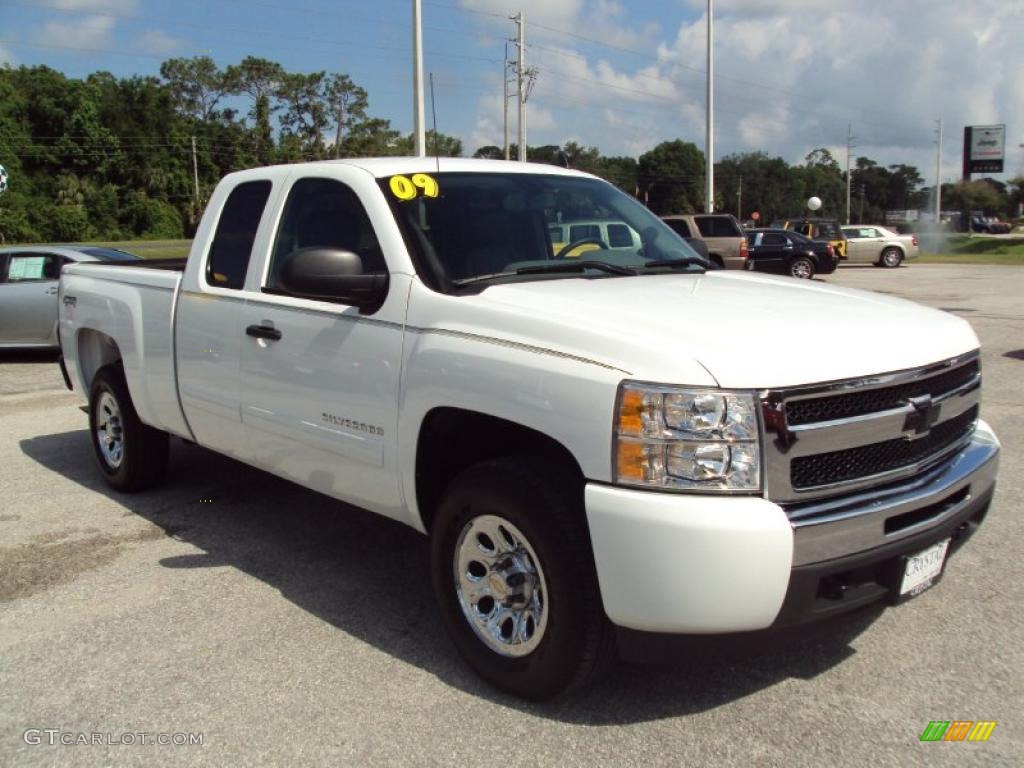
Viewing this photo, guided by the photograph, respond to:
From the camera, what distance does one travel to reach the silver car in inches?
484

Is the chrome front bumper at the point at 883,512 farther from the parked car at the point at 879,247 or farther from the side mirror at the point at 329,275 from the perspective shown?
the parked car at the point at 879,247

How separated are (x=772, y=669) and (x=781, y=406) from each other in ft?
4.10

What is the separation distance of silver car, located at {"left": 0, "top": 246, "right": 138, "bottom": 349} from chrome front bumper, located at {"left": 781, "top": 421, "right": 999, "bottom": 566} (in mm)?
11244

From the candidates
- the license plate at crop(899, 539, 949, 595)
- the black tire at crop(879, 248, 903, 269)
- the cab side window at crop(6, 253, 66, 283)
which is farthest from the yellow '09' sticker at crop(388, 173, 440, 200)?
the black tire at crop(879, 248, 903, 269)

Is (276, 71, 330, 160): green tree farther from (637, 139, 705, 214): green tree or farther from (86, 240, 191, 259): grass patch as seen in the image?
(637, 139, 705, 214): green tree

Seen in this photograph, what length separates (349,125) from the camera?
49.0 m

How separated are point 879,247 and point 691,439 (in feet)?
118

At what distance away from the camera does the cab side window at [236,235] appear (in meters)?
4.71

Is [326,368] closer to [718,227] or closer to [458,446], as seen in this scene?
[458,446]

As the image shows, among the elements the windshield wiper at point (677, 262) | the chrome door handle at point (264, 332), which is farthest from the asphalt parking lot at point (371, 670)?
the windshield wiper at point (677, 262)

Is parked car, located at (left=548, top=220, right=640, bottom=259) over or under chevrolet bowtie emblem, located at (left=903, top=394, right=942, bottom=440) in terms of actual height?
over

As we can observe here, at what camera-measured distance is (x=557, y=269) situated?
3967mm

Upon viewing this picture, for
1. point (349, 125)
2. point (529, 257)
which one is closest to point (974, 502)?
point (529, 257)

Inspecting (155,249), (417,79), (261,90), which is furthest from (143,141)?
(417,79)
